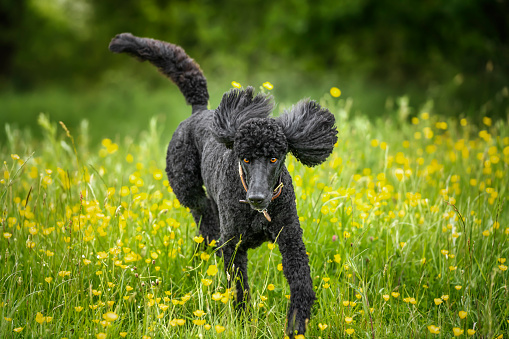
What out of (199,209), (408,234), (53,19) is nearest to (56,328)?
(199,209)

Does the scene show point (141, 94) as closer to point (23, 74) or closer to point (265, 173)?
point (23, 74)

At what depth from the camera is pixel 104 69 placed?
22.2 metres

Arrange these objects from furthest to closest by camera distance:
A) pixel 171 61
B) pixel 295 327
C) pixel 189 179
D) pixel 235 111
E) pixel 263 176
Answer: pixel 171 61 < pixel 189 179 < pixel 235 111 < pixel 295 327 < pixel 263 176

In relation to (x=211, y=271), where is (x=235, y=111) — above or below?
above

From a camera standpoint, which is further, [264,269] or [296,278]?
[264,269]

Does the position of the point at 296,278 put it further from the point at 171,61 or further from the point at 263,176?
the point at 171,61

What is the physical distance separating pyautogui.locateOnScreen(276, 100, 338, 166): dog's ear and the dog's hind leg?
1.07 metres

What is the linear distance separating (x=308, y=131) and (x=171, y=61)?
1.67 meters

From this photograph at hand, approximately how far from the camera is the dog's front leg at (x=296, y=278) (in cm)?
263

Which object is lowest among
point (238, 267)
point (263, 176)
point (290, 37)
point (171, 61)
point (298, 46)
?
point (238, 267)

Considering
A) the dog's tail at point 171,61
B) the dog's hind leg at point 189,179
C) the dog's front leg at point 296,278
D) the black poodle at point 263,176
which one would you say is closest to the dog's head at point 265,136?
the black poodle at point 263,176

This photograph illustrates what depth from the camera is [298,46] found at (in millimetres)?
12094

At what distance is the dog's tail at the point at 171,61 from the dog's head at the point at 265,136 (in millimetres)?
1076

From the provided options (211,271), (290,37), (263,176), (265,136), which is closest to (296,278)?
(211,271)
